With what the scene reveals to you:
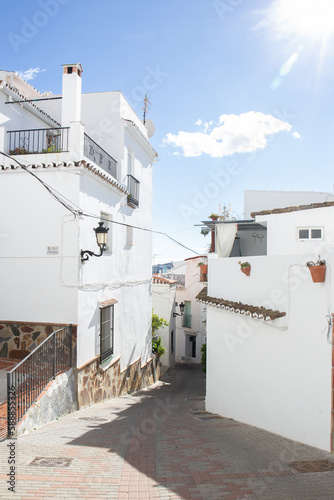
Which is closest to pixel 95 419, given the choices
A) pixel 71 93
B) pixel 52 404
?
pixel 52 404

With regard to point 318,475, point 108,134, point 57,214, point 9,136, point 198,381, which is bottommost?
point 198,381

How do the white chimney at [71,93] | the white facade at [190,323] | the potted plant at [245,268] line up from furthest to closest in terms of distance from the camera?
the white facade at [190,323] → the white chimney at [71,93] → the potted plant at [245,268]

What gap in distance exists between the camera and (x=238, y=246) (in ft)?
47.5

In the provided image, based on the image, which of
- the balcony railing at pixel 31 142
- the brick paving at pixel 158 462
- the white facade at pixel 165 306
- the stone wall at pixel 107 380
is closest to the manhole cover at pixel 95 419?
the brick paving at pixel 158 462

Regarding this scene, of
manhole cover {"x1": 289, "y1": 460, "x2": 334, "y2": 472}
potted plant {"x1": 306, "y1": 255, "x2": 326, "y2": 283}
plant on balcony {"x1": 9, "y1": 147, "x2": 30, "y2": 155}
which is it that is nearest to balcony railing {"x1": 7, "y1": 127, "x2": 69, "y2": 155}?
plant on balcony {"x1": 9, "y1": 147, "x2": 30, "y2": 155}

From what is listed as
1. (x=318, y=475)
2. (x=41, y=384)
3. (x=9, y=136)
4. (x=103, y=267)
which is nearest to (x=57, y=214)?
(x=103, y=267)

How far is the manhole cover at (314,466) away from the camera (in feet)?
18.6

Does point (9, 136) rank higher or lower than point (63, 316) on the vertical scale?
higher

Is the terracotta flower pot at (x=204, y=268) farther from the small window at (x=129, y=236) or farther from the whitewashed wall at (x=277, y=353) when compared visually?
the small window at (x=129, y=236)

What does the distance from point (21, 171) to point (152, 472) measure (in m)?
7.49

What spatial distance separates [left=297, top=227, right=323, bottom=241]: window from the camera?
11.7 meters

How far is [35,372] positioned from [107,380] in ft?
12.6

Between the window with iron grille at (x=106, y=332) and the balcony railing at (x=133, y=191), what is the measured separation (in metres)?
3.88

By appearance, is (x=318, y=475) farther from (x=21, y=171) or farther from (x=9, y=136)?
(x=9, y=136)
